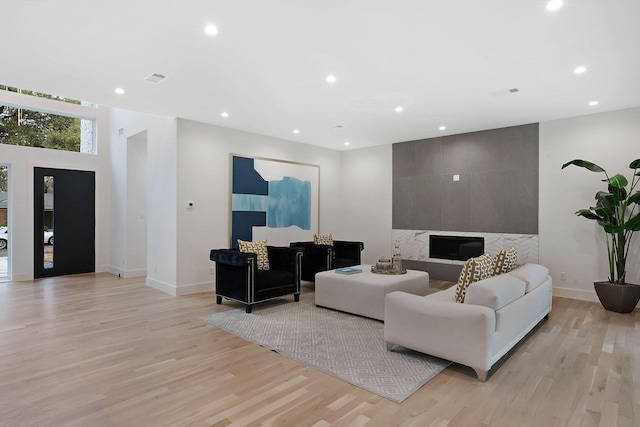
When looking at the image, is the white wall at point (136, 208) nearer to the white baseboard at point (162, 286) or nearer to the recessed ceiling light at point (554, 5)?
the white baseboard at point (162, 286)

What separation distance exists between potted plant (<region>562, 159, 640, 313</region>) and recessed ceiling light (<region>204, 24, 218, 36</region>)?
4.93 metres

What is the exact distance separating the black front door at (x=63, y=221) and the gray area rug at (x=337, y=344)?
15.8ft

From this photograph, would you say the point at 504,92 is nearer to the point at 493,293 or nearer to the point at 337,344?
the point at 493,293

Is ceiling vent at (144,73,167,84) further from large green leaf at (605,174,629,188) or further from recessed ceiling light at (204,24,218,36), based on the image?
large green leaf at (605,174,629,188)

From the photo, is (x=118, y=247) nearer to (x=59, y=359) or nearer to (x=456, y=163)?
(x=59, y=359)

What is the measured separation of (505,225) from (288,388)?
501 centimetres

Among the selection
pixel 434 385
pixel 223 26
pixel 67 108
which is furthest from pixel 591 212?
pixel 67 108

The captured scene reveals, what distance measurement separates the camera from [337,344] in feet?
11.8

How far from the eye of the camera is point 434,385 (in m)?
2.77

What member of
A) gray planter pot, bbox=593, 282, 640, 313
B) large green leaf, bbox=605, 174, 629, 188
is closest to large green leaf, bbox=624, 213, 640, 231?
large green leaf, bbox=605, 174, 629, 188

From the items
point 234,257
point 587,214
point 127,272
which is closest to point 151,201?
point 127,272

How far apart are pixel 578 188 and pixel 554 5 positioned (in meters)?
3.81

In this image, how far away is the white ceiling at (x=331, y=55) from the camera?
271 centimetres

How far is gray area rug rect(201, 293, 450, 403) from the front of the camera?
2855 millimetres
